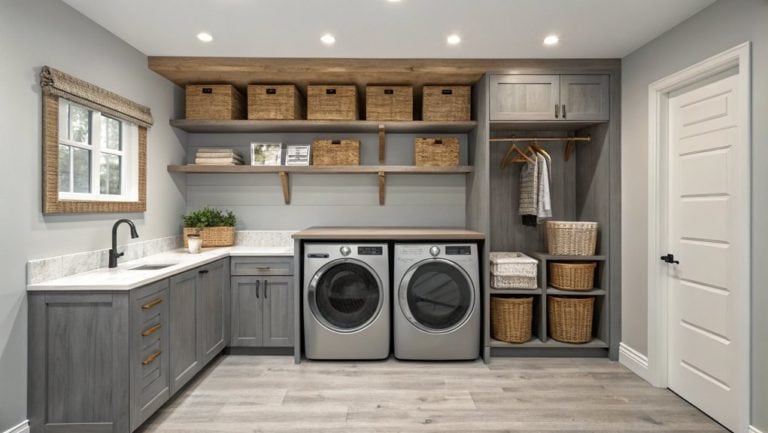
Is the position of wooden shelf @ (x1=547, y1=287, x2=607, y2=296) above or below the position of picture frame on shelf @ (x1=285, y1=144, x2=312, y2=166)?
below

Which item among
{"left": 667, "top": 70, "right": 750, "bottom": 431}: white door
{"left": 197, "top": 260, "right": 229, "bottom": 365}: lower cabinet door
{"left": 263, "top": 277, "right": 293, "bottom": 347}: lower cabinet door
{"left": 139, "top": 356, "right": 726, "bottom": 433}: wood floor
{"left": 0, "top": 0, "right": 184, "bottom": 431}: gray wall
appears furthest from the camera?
{"left": 263, "top": 277, "right": 293, "bottom": 347}: lower cabinet door

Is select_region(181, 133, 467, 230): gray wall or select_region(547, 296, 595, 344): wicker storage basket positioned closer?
select_region(547, 296, 595, 344): wicker storage basket

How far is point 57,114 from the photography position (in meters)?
2.18

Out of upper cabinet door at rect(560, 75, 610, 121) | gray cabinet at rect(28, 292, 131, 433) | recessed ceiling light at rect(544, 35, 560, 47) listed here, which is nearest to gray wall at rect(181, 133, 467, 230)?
upper cabinet door at rect(560, 75, 610, 121)

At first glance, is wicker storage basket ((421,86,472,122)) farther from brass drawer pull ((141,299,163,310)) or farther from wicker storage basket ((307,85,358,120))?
brass drawer pull ((141,299,163,310))

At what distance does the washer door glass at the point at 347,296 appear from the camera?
308 cm

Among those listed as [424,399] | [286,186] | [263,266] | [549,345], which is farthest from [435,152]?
[424,399]

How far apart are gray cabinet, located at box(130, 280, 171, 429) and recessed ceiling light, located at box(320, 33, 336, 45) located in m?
1.85

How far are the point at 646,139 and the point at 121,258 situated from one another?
3744 millimetres

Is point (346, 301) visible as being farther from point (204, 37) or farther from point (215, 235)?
point (204, 37)

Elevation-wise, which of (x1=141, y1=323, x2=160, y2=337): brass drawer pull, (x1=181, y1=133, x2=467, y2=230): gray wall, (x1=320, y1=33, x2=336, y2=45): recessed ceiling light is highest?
(x1=320, y1=33, x2=336, y2=45): recessed ceiling light

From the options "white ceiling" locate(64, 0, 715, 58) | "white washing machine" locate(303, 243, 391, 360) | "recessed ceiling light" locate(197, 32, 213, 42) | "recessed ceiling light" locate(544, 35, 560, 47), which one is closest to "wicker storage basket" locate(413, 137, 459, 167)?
"white ceiling" locate(64, 0, 715, 58)

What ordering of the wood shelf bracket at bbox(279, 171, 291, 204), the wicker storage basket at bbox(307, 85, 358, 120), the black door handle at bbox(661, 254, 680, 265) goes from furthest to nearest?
the wood shelf bracket at bbox(279, 171, 291, 204)
the wicker storage basket at bbox(307, 85, 358, 120)
the black door handle at bbox(661, 254, 680, 265)

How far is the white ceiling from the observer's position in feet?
7.50
